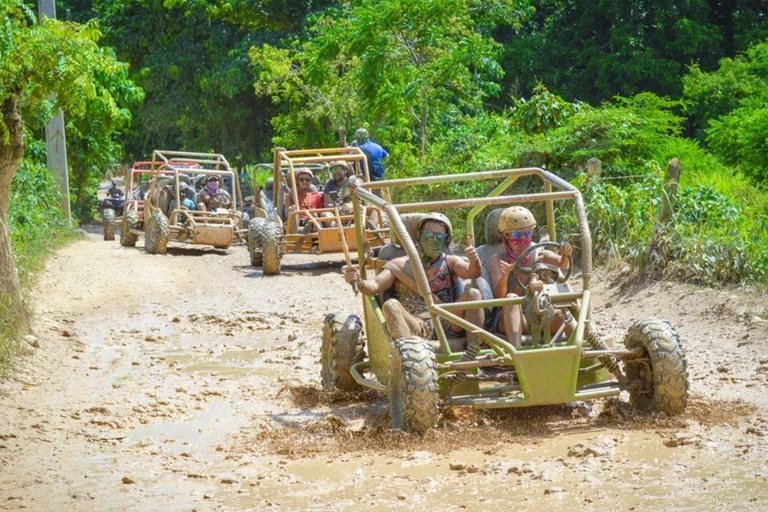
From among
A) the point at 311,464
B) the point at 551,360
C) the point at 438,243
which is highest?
the point at 438,243

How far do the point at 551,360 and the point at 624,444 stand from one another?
630mm

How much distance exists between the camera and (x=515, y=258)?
8.22 m

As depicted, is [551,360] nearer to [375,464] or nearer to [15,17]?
[375,464]

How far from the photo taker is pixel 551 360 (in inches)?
283

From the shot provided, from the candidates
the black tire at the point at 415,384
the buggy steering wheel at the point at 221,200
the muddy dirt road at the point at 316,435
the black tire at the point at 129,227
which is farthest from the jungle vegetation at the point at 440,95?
the black tire at the point at 415,384

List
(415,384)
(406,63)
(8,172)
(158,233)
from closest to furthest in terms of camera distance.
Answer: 1. (415,384)
2. (8,172)
3. (158,233)
4. (406,63)

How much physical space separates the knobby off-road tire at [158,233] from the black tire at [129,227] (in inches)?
66.8

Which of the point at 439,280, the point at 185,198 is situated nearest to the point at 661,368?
the point at 439,280

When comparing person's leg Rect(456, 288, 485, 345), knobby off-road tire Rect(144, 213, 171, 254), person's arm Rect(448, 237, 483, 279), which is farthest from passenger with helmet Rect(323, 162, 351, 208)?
person's leg Rect(456, 288, 485, 345)

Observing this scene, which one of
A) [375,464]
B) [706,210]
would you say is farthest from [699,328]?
[375,464]

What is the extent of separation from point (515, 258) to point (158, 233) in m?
12.3

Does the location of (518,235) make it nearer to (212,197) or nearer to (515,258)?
(515,258)

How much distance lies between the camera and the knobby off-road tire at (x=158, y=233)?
772 inches

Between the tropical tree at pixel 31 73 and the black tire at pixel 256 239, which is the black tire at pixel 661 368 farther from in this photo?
the black tire at pixel 256 239
